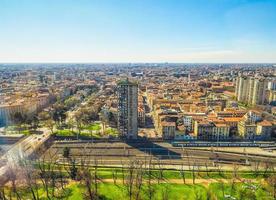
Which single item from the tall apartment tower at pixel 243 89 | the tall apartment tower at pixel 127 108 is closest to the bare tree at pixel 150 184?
the tall apartment tower at pixel 127 108

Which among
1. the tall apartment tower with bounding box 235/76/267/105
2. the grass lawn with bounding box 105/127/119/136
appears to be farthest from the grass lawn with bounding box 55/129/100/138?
the tall apartment tower with bounding box 235/76/267/105

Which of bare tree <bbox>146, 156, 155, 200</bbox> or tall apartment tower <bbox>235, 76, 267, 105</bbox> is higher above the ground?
tall apartment tower <bbox>235, 76, 267, 105</bbox>

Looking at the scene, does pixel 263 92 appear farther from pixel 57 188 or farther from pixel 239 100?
pixel 57 188

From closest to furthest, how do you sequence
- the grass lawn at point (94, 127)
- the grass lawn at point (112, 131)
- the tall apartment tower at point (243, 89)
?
the grass lawn at point (112, 131) < the grass lawn at point (94, 127) < the tall apartment tower at point (243, 89)

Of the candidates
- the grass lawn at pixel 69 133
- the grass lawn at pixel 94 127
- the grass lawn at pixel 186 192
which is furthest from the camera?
the grass lawn at pixel 94 127

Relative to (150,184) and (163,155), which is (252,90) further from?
(150,184)

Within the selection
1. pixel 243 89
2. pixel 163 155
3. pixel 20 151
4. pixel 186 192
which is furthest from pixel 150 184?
pixel 243 89

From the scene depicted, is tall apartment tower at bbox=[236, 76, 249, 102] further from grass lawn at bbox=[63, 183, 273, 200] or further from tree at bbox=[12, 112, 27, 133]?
tree at bbox=[12, 112, 27, 133]

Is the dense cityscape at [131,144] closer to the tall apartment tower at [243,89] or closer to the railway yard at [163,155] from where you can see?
the railway yard at [163,155]
